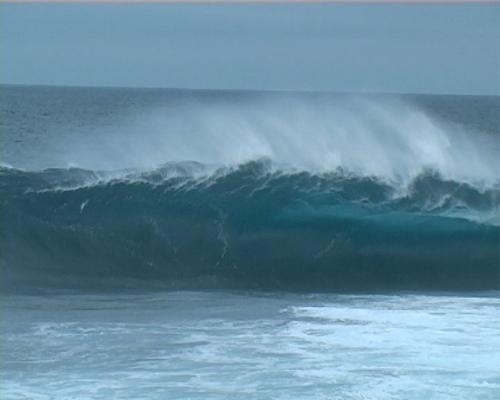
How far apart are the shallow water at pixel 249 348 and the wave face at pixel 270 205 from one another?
103cm

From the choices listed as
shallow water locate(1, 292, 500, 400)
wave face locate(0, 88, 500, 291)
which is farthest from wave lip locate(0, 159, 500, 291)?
shallow water locate(1, 292, 500, 400)

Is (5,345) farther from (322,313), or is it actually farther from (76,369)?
(322,313)

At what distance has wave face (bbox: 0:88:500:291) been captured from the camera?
914 centimetres

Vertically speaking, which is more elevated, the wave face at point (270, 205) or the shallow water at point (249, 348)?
the wave face at point (270, 205)

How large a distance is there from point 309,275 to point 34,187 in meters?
2.98

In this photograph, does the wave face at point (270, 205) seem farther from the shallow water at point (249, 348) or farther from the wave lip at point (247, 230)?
the shallow water at point (249, 348)

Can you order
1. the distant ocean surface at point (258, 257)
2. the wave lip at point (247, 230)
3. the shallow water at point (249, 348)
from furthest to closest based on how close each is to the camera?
the wave lip at point (247, 230) → the distant ocean surface at point (258, 257) → the shallow water at point (249, 348)

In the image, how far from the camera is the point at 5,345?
644cm

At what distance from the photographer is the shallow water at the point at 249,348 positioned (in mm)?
5566

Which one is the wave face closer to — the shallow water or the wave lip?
the wave lip

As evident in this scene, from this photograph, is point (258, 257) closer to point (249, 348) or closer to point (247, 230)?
point (247, 230)

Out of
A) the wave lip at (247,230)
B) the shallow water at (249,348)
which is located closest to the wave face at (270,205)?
the wave lip at (247,230)

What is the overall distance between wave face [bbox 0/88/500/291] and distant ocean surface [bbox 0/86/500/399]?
0.02 m

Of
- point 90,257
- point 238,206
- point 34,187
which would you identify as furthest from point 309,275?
point 34,187
